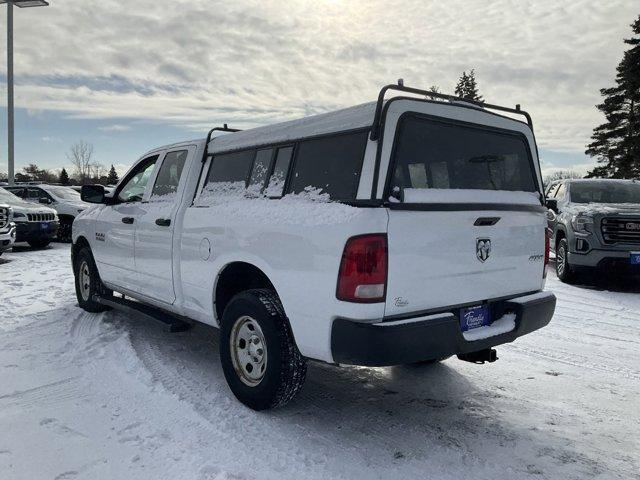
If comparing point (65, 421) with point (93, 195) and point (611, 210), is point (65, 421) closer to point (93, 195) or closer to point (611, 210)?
point (93, 195)

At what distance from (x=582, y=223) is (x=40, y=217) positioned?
1208 cm

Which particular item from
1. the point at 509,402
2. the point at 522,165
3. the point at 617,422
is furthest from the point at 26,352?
the point at 617,422

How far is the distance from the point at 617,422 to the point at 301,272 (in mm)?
2418

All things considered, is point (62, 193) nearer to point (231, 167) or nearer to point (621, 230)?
point (231, 167)

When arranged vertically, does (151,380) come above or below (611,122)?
below

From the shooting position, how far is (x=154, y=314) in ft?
15.8

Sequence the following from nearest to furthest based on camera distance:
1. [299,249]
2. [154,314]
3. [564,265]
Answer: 1. [299,249]
2. [154,314]
3. [564,265]

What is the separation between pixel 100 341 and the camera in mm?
5074

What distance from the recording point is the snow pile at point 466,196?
2992 mm

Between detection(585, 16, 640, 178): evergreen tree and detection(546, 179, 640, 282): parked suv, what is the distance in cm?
3019

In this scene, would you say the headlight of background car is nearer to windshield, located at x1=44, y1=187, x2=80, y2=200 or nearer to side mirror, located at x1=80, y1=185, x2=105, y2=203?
side mirror, located at x1=80, y1=185, x2=105, y2=203

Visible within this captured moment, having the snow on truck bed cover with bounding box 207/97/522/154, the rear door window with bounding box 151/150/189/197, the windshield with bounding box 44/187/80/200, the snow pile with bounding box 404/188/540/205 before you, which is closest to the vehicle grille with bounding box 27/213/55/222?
the windshield with bounding box 44/187/80/200

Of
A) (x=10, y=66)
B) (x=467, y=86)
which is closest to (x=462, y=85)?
(x=467, y=86)

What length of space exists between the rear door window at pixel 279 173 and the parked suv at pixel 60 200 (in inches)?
500
